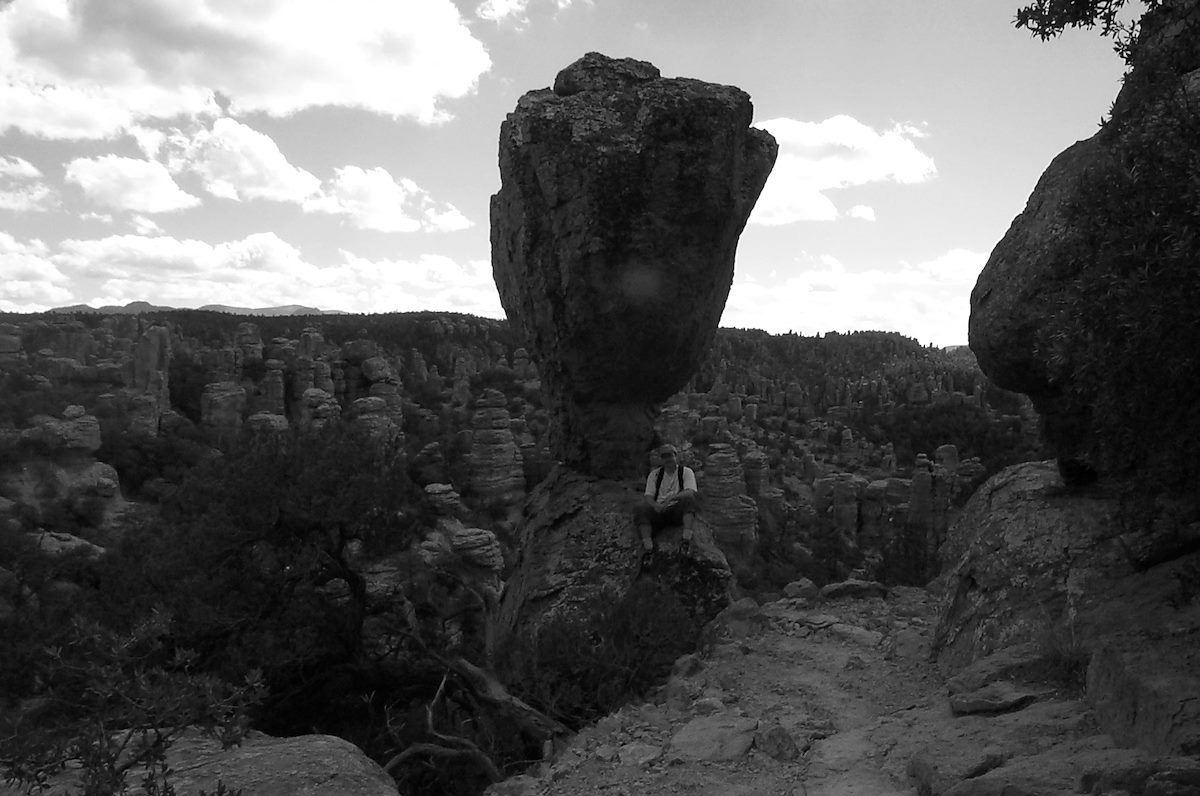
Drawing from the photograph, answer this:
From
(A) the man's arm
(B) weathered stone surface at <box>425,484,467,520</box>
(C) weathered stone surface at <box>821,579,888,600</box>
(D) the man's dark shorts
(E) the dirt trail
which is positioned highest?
(A) the man's arm

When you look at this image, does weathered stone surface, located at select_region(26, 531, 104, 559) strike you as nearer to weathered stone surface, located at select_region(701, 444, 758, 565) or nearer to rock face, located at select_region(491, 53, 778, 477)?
rock face, located at select_region(491, 53, 778, 477)

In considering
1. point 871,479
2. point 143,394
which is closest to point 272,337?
point 143,394

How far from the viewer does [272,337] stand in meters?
59.4

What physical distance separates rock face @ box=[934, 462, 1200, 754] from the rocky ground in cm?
18

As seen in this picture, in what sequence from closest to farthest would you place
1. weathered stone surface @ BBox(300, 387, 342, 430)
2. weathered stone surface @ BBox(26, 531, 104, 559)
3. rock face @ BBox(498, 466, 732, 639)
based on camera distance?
rock face @ BBox(498, 466, 732, 639), weathered stone surface @ BBox(26, 531, 104, 559), weathered stone surface @ BBox(300, 387, 342, 430)

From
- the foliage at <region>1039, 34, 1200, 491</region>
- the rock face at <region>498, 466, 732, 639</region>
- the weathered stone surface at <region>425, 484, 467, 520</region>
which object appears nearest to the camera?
the foliage at <region>1039, 34, 1200, 491</region>

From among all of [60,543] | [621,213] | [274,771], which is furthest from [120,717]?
[60,543]

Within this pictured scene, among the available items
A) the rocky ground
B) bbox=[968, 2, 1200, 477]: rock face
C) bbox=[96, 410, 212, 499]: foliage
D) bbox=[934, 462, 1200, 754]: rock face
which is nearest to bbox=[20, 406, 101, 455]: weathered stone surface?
bbox=[96, 410, 212, 499]: foliage

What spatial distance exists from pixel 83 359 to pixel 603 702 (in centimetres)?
4769

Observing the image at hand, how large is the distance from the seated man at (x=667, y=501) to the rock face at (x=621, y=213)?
1357 mm

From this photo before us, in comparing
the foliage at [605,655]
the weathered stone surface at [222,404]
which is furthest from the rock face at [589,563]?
the weathered stone surface at [222,404]

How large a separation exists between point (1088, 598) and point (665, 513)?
4.70 metres

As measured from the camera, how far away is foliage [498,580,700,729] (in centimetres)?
683

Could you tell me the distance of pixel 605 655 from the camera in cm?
707
